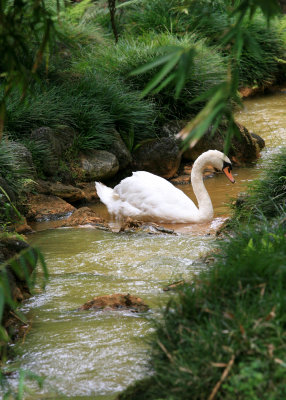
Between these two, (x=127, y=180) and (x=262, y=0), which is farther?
(x=127, y=180)

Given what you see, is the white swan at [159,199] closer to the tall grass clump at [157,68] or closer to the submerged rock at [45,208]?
the submerged rock at [45,208]

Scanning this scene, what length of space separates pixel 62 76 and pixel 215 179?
284 cm

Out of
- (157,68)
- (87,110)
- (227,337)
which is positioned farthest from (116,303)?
(157,68)

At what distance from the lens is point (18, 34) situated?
245 cm

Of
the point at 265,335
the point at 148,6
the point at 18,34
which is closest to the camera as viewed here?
the point at 265,335

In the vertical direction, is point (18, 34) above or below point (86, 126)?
above

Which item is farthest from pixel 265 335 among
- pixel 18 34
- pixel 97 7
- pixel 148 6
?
pixel 97 7

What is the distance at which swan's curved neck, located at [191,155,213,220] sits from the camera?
6703mm

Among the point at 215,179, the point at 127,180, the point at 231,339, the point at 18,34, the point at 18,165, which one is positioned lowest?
the point at 215,179

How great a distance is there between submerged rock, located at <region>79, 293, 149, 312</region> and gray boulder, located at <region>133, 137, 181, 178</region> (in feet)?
16.7

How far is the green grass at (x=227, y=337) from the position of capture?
1.99 metres

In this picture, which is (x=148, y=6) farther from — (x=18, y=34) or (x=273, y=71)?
(x=18, y=34)

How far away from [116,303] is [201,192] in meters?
3.54

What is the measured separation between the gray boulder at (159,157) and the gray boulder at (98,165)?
1.74 ft
